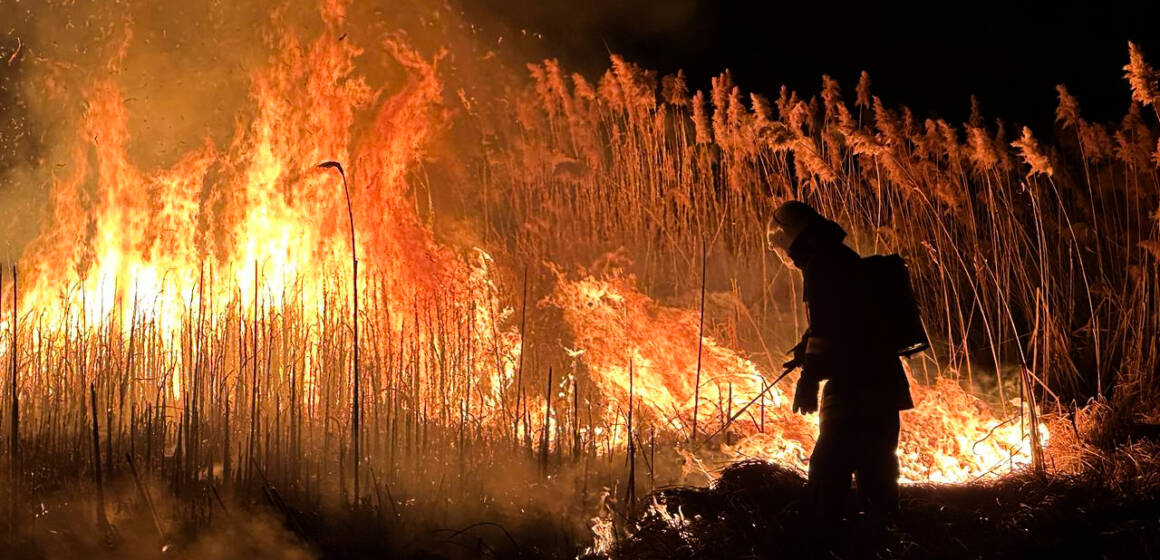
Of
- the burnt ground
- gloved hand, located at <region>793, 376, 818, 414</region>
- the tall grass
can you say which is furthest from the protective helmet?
the tall grass

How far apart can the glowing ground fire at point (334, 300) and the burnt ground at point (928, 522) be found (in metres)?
0.58

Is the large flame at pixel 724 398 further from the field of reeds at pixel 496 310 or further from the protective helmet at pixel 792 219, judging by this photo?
the protective helmet at pixel 792 219

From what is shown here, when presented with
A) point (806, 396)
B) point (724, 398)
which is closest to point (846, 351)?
point (806, 396)

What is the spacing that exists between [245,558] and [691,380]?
3.03m

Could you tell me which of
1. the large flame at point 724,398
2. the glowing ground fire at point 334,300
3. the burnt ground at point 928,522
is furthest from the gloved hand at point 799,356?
the glowing ground fire at point 334,300

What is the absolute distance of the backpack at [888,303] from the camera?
382 cm

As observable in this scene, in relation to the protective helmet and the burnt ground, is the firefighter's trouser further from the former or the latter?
the protective helmet

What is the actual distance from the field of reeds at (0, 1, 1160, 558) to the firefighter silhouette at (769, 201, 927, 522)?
3.19 ft

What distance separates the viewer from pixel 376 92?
650 centimetres

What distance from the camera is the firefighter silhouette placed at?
3.81 meters

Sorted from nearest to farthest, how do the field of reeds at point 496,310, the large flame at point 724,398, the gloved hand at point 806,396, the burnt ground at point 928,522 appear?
the burnt ground at point 928,522, the gloved hand at point 806,396, the field of reeds at point 496,310, the large flame at point 724,398

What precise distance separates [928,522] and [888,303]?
1.02 metres

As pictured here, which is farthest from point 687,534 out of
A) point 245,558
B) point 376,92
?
point 376,92

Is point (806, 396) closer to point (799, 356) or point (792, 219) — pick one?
point (799, 356)
